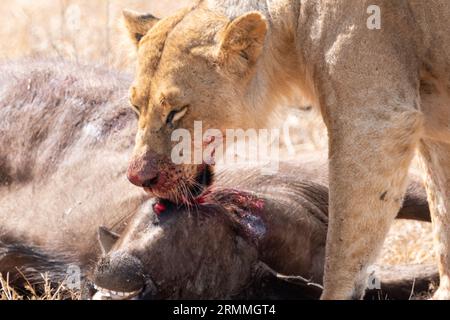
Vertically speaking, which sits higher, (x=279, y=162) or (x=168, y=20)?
(x=168, y=20)

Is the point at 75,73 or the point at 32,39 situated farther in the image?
Result: the point at 32,39

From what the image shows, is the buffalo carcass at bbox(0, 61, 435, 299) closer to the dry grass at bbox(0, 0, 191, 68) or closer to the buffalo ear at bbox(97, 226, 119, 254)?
the buffalo ear at bbox(97, 226, 119, 254)

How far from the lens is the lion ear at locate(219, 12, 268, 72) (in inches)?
177

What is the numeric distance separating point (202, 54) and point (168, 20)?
278 millimetres

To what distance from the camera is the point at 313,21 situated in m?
4.48

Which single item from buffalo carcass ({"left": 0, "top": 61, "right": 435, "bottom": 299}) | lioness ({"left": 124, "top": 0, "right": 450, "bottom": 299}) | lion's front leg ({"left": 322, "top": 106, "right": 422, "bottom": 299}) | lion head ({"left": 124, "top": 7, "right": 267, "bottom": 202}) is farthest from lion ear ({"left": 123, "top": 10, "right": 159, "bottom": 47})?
lion's front leg ({"left": 322, "top": 106, "right": 422, "bottom": 299})

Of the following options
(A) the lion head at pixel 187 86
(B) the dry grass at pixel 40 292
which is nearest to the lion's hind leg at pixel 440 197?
(A) the lion head at pixel 187 86

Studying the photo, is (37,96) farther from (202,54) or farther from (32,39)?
(32,39)

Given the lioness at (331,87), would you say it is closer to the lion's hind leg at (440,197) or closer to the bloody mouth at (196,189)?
the bloody mouth at (196,189)

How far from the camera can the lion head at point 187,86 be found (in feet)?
14.9

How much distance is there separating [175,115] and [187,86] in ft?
0.39

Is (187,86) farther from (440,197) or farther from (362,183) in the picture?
(440,197)

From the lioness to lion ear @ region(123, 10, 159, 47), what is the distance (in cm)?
22

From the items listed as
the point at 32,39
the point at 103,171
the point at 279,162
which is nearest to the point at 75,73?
the point at 103,171
